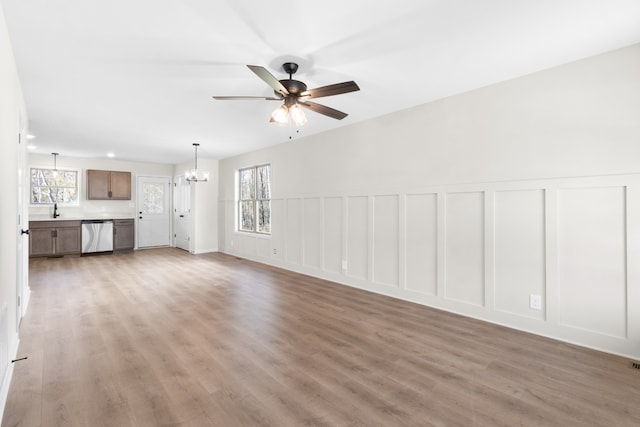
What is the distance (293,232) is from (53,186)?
21.5 ft

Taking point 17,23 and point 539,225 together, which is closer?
point 17,23

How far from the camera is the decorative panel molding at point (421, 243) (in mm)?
3633

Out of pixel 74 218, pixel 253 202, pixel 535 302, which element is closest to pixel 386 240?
pixel 535 302

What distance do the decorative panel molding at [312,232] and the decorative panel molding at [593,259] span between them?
10.6 ft

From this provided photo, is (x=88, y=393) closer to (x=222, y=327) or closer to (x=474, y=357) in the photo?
(x=222, y=327)

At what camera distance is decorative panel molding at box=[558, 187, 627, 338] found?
2.49 metres

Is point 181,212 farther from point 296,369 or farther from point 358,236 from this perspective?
point 296,369

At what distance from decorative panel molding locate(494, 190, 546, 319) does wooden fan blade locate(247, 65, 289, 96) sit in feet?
7.85

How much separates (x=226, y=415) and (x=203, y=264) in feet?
16.3

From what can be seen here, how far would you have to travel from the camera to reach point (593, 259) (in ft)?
8.54

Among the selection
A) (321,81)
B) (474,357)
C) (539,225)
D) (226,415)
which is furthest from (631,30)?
(226,415)

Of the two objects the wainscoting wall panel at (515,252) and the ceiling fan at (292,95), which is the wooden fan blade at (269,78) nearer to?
the ceiling fan at (292,95)

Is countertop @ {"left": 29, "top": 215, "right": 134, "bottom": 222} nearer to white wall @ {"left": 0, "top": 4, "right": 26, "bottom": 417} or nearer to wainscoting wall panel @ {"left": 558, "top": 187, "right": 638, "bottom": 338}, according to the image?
white wall @ {"left": 0, "top": 4, "right": 26, "bottom": 417}

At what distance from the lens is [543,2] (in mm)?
1913
